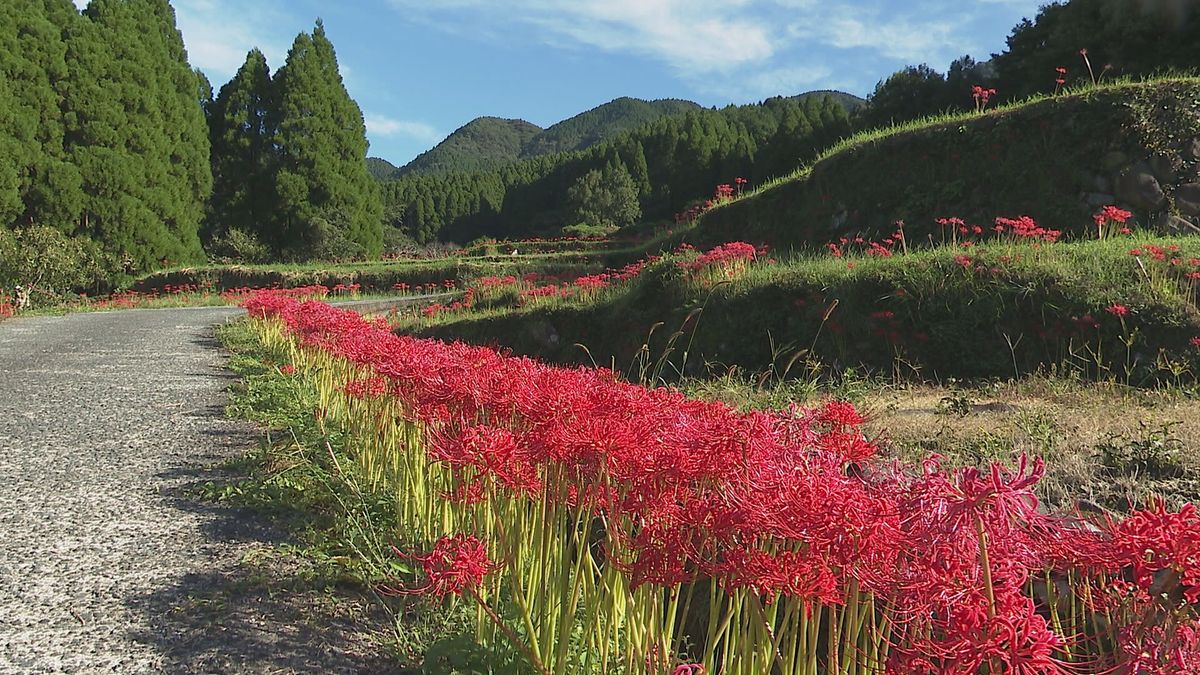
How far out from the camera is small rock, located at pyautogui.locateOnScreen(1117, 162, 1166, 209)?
864cm

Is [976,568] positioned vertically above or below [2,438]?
above

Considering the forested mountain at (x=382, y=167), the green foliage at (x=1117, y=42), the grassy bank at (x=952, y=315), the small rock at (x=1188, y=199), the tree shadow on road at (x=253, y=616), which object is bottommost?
the tree shadow on road at (x=253, y=616)

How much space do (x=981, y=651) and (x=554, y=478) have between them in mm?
986

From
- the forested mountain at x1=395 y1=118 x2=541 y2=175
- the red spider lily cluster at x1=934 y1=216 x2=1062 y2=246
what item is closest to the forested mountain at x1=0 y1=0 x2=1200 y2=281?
the red spider lily cluster at x1=934 y1=216 x2=1062 y2=246

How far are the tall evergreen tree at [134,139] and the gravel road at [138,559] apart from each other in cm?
2191

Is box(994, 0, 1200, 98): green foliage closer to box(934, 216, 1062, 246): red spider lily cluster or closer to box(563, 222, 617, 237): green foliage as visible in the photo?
box(934, 216, 1062, 246): red spider lily cluster

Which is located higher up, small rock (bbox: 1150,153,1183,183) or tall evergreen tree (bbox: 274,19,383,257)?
tall evergreen tree (bbox: 274,19,383,257)

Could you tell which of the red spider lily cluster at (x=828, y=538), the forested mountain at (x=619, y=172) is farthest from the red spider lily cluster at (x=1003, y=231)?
the forested mountain at (x=619, y=172)

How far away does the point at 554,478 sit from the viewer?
Result: 5.15ft

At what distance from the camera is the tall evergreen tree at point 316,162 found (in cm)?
3130

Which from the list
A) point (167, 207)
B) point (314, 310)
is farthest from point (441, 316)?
point (167, 207)

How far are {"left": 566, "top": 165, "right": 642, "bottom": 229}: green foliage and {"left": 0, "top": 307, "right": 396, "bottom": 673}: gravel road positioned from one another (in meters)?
57.2

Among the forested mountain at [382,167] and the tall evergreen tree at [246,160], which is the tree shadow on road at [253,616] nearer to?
the tall evergreen tree at [246,160]

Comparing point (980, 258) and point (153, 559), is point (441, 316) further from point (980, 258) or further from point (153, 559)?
point (153, 559)
